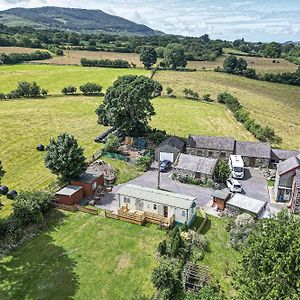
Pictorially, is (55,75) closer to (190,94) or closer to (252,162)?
(190,94)

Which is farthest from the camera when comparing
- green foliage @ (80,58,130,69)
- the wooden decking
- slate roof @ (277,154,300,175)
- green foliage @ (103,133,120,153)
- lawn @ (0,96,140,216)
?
green foliage @ (80,58,130,69)

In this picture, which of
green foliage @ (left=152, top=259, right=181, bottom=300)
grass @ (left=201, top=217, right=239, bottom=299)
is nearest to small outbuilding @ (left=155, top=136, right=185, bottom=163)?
grass @ (left=201, top=217, right=239, bottom=299)

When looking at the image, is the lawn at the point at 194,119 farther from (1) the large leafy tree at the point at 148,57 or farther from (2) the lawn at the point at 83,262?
(1) the large leafy tree at the point at 148,57

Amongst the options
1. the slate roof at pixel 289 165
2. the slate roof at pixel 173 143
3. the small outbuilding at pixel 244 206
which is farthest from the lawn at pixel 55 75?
the small outbuilding at pixel 244 206

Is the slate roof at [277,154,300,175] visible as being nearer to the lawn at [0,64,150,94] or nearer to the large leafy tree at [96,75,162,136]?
the large leafy tree at [96,75,162,136]

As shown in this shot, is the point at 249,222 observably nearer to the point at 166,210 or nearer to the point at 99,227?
the point at 166,210

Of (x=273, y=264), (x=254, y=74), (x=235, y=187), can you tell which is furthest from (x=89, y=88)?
(x=273, y=264)
